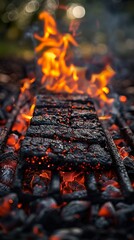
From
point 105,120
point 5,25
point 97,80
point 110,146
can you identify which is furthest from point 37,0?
point 110,146

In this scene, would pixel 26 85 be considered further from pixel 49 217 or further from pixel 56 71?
pixel 49 217

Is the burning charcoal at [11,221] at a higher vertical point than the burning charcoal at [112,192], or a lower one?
lower

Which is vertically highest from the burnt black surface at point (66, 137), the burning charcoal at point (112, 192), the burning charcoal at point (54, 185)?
the burnt black surface at point (66, 137)

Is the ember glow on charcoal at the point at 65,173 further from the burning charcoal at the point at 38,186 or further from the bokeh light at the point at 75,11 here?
the bokeh light at the point at 75,11

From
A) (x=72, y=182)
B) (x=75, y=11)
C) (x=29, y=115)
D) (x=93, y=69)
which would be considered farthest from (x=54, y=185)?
(x=75, y=11)

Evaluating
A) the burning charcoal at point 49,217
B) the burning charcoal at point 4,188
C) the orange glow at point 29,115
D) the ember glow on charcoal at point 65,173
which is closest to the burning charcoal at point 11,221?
the ember glow on charcoal at point 65,173

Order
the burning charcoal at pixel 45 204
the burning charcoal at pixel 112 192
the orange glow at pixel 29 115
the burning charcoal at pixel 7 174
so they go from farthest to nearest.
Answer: the orange glow at pixel 29 115, the burning charcoal at pixel 7 174, the burning charcoal at pixel 112 192, the burning charcoal at pixel 45 204

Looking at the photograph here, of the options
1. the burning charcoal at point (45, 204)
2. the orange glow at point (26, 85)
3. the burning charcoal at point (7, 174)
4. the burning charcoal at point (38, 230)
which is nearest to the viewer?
the burning charcoal at point (38, 230)
